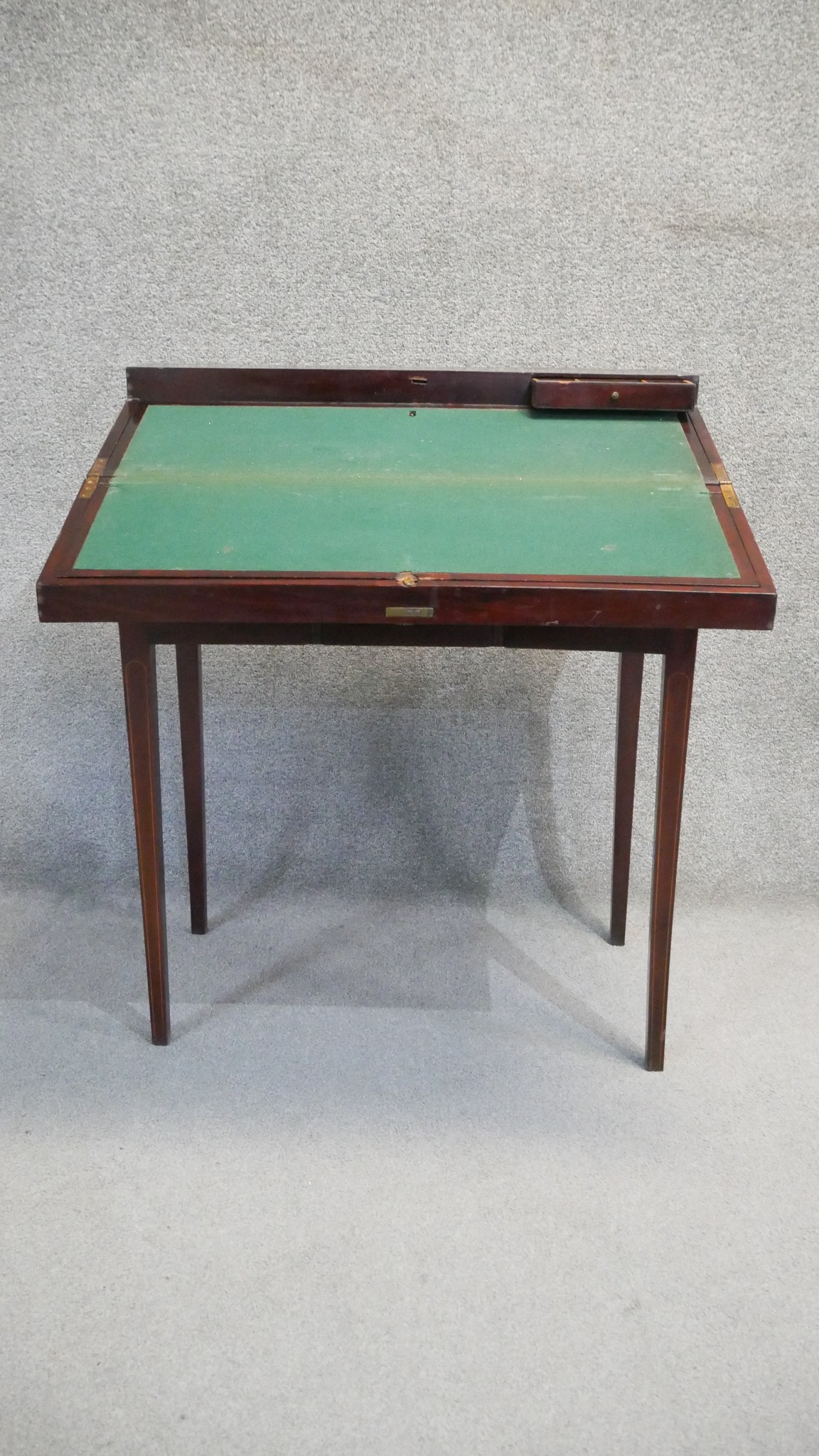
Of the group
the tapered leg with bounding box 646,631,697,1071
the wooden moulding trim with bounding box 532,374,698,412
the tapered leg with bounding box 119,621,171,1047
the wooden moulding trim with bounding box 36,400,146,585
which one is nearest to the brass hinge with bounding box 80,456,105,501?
the wooden moulding trim with bounding box 36,400,146,585

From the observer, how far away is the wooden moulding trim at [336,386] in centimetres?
201

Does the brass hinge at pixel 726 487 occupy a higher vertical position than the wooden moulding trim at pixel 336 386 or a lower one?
lower

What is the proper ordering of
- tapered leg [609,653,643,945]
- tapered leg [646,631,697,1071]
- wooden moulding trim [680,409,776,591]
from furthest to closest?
tapered leg [609,653,643,945] < tapered leg [646,631,697,1071] < wooden moulding trim [680,409,776,591]

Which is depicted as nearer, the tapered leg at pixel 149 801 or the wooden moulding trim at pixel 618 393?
the tapered leg at pixel 149 801

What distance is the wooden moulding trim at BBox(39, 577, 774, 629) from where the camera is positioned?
1.59m

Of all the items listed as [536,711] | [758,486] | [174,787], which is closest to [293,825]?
[174,787]

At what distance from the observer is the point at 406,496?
177cm

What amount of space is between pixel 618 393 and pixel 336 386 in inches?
16.0

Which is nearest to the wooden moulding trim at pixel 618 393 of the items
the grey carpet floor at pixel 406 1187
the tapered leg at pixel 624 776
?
the tapered leg at pixel 624 776

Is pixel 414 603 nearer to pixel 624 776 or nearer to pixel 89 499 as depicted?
pixel 89 499

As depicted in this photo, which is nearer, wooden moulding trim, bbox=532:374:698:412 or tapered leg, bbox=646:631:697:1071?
tapered leg, bbox=646:631:697:1071

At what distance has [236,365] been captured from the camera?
7.23ft

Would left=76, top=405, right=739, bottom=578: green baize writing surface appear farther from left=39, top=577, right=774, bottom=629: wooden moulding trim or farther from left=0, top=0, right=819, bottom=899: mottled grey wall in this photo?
left=0, top=0, right=819, bottom=899: mottled grey wall

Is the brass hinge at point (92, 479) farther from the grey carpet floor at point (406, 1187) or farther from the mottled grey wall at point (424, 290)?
the grey carpet floor at point (406, 1187)
